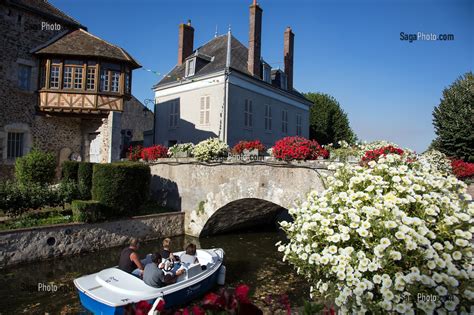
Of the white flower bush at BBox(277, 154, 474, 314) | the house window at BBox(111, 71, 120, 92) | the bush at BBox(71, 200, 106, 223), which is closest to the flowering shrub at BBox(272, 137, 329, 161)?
the white flower bush at BBox(277, 154, 474, 314)

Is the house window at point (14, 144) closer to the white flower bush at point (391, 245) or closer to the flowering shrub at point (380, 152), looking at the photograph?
the flowering shrub at point (380, 152)

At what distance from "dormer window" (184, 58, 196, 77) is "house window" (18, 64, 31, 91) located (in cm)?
817

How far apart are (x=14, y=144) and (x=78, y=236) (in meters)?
8.69

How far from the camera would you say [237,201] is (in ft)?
39.0

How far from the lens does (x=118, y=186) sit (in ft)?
39.8

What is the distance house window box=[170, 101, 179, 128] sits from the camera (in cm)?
2012

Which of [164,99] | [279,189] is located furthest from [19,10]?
[279,189]

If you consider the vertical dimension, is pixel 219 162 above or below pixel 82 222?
above

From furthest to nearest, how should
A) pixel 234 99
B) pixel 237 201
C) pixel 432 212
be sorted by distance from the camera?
1. pixel 234 99
2. pixel 237 201
3. pixel 432 212

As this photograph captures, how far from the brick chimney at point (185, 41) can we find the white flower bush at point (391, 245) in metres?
19.8

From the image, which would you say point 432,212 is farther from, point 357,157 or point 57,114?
point 57,114

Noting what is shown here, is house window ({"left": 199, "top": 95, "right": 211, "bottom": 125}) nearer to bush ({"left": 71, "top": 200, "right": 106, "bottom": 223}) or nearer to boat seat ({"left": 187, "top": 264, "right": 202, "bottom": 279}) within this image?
bush ({"left": 71, "top": 200, "right": 106, "bottom": 223})

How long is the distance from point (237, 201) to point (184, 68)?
11.9 m

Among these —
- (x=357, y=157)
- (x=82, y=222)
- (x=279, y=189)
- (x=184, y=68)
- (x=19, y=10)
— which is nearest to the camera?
(x=357, y=157)
